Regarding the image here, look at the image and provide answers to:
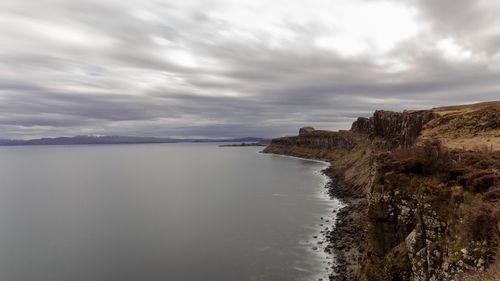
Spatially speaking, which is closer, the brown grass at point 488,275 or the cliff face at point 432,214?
the brown grass at point 488,275

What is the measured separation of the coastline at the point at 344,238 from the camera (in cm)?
3819

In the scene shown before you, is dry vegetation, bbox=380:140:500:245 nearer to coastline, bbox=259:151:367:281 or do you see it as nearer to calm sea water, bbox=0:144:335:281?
coastline, bbox=259:151:367:281

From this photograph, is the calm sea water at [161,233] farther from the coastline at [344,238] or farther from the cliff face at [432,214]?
the cliff face at [432,214]

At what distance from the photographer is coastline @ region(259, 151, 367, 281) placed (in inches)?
1503

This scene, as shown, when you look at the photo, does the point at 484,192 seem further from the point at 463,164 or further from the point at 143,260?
the point at 143,260

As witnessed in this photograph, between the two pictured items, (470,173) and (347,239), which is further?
(347,239)

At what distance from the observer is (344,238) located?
158 ft

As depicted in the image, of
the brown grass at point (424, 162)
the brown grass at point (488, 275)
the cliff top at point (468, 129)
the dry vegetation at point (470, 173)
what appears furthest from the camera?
the cliff top at point (468, 129)

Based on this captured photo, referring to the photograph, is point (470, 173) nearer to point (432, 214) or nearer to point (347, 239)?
point (432, 214)

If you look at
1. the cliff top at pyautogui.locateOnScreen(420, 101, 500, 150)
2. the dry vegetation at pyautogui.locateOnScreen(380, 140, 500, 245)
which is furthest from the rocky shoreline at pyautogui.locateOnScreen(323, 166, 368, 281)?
the cliff top at pyautogui.locateOnScreen(420, 101, 500, 150)

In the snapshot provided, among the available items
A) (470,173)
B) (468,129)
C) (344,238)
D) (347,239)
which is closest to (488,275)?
(470,173)

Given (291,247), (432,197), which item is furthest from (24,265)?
(432,197)

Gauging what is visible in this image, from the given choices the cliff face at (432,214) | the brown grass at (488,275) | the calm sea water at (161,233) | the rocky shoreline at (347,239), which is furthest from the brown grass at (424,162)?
the calm sea water at (161,233)

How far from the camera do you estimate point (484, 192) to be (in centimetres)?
1983
